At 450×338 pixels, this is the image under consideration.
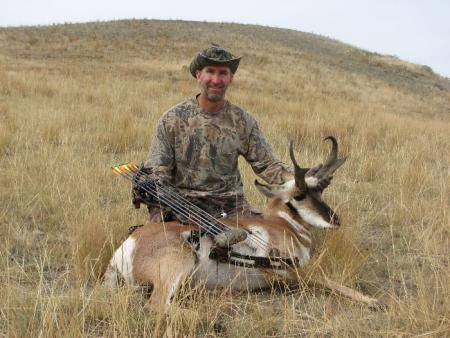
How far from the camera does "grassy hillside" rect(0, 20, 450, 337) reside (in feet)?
9.40

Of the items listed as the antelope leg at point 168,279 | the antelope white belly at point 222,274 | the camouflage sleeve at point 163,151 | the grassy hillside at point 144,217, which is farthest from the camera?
the camouflage sleeve at point 163,151

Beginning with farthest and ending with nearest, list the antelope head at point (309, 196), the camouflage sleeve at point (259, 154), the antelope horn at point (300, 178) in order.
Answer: the camouflage sleeve at point (259, 154), the antelope head at point (309, 196), the antelope horn at point (300, 178)

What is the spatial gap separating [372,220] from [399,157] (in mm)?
2763

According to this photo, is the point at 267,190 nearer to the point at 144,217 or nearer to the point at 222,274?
the point at 222,274

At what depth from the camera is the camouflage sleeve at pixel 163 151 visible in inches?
169

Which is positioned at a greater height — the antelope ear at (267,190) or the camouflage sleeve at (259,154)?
the camouflage sleeve at (259,154)

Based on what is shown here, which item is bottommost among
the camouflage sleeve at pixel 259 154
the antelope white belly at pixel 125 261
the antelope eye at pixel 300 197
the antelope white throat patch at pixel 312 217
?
the antelope white belly at pixel 125 261

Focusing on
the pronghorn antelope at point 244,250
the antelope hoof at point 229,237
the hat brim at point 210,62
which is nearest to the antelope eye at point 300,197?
the pronghorn antelope at point 244,250

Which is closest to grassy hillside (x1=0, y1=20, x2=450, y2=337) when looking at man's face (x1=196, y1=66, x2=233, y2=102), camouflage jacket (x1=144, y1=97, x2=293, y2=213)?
camouflage jacket (x1=144, y1=97, x2=293, y2=213)

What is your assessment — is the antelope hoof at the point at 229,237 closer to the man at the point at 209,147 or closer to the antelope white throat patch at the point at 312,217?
the antelope white throat patch at the point at 312,217

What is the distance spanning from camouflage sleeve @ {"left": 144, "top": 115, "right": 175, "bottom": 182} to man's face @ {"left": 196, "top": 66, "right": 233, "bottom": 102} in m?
0.44

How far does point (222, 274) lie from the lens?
11.3 feet

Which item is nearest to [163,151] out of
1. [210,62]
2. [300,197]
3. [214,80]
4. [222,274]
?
[214,80]

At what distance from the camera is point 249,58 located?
101 ft
